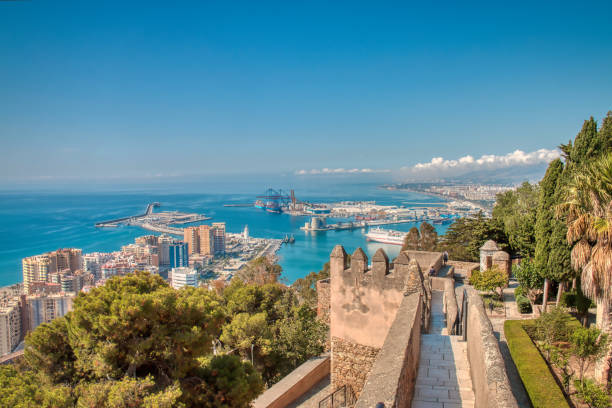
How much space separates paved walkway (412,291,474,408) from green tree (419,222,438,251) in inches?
849

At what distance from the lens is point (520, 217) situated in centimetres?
1803

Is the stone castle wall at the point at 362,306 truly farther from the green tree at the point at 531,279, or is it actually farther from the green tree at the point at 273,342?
the green tree at the point at 531,279

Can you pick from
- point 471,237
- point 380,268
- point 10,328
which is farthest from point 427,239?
point 10,328

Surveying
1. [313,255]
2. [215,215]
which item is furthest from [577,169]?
[215,215]

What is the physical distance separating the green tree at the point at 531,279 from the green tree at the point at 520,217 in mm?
3171

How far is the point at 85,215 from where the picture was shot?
349 feet

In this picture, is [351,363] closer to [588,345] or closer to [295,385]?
[295,385]

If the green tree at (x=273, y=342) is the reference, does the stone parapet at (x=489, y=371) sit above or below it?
above

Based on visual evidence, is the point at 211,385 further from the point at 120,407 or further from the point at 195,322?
the point at 120,407

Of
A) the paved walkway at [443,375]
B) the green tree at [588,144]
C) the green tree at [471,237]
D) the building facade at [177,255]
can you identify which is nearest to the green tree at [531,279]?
the green tree at [588,144]

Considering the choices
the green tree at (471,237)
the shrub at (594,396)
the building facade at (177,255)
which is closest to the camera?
the shrub at (594,396)

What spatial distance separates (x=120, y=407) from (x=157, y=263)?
57.9 metres

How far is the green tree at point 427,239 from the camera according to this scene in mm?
27109

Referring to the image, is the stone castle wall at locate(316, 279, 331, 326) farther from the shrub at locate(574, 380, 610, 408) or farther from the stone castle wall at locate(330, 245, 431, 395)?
the shrub at locate(574, 380, 610, 408)
